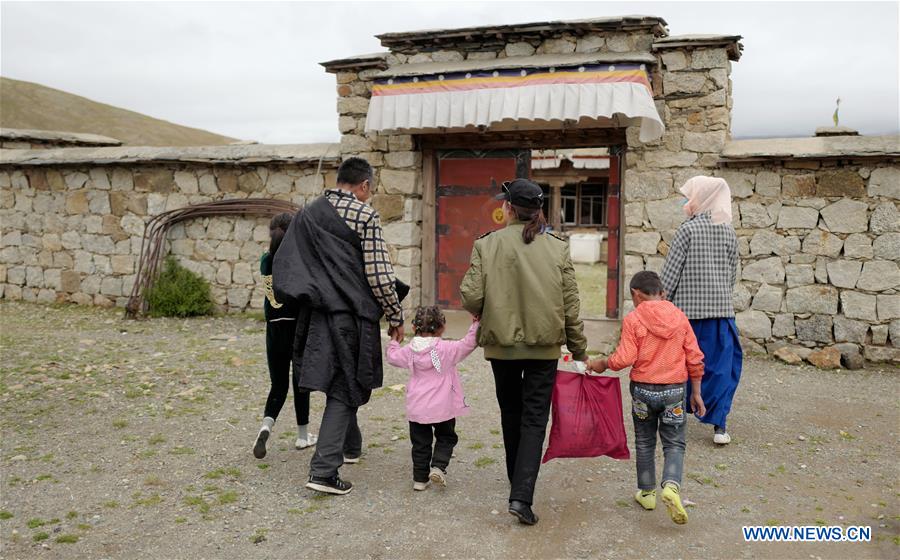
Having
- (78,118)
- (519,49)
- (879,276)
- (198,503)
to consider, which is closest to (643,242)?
(879,276)

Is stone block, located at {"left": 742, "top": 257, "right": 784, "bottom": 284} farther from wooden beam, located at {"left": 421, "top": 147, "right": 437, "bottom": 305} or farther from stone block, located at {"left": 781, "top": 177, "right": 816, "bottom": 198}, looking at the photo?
wooden beam, located at {"left": 421, "top": 147, "right": 437, "bottom": 305}

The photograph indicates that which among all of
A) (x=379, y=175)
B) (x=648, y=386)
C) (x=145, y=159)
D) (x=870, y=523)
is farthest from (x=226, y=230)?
(x=870, y=523)

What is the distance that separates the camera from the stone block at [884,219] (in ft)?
23.0

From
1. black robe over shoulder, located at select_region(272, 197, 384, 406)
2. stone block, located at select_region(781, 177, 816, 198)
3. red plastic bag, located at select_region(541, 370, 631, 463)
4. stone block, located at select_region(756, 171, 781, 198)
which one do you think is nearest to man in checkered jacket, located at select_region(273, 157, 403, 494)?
black robe over shoulder, located at select_region(272, 197, 384, 406)

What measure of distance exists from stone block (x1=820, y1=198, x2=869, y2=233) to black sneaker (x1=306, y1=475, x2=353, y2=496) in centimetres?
535

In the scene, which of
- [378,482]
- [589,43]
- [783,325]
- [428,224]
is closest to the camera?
[378,482]

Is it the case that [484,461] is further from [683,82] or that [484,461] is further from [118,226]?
[118,226]

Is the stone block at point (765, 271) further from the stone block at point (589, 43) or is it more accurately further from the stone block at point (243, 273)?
the stone block at point (243, 273)

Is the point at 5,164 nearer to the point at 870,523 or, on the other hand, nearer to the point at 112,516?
the point at 112,516

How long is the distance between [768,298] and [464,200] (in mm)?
3456

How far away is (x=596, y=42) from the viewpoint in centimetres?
784

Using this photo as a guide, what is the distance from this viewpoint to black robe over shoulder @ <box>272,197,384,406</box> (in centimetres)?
386

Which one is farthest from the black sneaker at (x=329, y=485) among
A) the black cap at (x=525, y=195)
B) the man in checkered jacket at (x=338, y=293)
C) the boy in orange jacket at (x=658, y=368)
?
the black cap at (x=525, y=195)

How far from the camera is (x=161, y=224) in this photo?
986 centimetres
